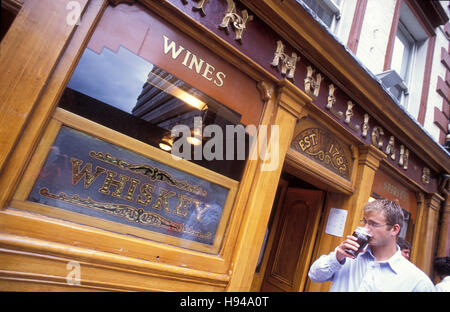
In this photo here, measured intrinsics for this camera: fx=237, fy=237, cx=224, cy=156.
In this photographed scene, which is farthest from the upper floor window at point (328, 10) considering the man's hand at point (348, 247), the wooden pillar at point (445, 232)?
the wooden pillar at point (445, 232)

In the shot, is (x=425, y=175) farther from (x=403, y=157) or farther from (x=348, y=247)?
(x=348, y=247)

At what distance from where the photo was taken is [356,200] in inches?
141

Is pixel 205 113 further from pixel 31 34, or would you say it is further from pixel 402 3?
pixel 402 3

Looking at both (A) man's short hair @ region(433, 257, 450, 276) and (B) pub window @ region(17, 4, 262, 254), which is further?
(A) man's short hair @ region(433, 257, 450, 276)

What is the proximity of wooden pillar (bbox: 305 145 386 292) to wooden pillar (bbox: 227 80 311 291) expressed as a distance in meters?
1.58

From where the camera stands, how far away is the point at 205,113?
8.09ft

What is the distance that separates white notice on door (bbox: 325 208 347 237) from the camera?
3.61 metres

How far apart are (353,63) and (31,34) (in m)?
3.57

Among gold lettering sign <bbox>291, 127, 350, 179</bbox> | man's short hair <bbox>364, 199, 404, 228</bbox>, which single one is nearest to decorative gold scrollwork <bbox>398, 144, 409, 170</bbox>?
gold lettering sign <bbox>291, 127, 350, 179</bbox>

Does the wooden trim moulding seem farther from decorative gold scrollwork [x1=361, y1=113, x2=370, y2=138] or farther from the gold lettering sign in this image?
the gold lettering sign

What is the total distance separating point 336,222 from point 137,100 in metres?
3.35

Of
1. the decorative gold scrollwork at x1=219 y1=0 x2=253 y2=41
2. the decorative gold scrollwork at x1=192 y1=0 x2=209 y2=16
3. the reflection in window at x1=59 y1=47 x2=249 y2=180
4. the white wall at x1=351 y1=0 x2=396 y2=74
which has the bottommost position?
the reflection in window at x1=59 y1=47 x2=249 y2=180

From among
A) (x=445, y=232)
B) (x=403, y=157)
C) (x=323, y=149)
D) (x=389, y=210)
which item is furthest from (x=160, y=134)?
(x=445, y=232)
